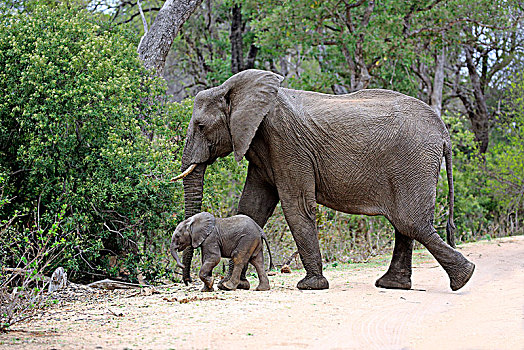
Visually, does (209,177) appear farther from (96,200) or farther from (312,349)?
(312,349)

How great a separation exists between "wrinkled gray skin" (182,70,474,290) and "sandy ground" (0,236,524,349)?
0.67 metres

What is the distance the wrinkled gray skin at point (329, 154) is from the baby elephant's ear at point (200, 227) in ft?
1.50

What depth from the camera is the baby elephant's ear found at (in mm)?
7633

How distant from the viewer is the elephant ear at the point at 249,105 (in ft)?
26.2

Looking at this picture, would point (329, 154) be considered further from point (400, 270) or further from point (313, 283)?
point (400, 270)

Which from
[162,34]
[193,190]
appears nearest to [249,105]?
[193,190]

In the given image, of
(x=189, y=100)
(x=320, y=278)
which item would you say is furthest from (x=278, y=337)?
(x=189, y=100)

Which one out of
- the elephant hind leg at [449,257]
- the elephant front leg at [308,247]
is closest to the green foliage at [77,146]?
the elephant front leg at [308,247]

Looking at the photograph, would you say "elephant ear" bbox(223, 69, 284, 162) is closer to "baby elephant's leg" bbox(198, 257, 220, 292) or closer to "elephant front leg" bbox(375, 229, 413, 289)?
"baby elephant's leg" bbox(198, 257, 220, 292)

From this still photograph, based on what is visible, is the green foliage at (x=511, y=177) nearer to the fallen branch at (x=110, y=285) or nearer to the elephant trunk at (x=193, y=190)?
the fallen branch at (x=110, y=285)

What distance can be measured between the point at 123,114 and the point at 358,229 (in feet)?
29.0

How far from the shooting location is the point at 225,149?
8.48 meters

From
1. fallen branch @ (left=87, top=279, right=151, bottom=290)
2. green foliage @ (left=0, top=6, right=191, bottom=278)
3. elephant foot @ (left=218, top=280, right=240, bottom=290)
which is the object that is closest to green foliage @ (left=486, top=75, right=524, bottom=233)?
green foliage @ (left=0, top=6, right=191, bottom=278)

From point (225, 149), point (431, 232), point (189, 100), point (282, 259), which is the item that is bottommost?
point (282, 259)
